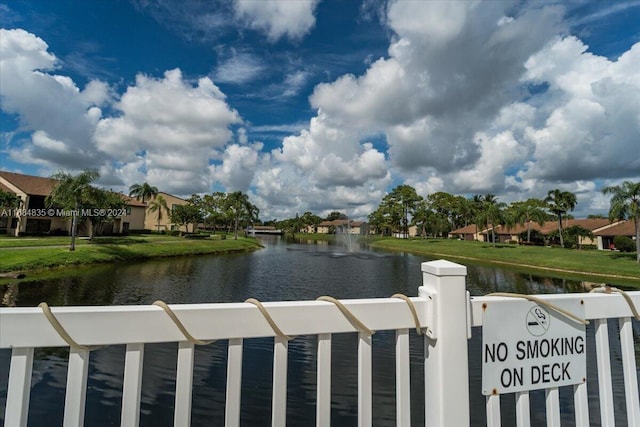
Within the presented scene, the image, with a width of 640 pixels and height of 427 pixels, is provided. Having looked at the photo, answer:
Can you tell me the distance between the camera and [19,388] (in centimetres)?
123

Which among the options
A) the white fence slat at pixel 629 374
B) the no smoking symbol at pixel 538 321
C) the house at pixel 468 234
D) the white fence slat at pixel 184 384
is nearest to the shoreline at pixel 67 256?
the white fence slat at pixel 184 384

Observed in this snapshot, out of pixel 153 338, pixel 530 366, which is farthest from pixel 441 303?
pixel 153 338

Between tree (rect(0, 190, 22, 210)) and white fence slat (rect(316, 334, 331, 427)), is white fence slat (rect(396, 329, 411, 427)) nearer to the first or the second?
white fence slat (rect(316, 334, 331, 427))

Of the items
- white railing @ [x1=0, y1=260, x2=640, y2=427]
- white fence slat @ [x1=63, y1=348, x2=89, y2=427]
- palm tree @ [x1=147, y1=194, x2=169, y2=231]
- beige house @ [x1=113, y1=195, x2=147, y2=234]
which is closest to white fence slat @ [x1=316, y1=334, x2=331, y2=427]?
white railing @ [x1=0, y1=260, x2=640, y2=427]

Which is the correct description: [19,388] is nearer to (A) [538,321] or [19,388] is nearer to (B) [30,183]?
(A) [538,321]

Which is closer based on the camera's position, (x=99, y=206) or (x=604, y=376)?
(x=604, y=376)

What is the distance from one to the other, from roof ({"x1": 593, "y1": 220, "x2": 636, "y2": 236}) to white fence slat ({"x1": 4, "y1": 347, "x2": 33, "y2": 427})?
52.8 meters

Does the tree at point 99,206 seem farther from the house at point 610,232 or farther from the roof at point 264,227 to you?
the roof at point 264,227

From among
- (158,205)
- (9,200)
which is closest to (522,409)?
(9,200)

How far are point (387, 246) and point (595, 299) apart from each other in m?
56.5

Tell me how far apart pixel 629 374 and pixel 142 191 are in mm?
61945

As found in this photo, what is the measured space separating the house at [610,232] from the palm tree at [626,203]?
15.4 meters

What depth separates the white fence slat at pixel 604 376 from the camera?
1.83 m

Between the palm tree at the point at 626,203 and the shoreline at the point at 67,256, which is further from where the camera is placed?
the palm tree at the point at 626,203
